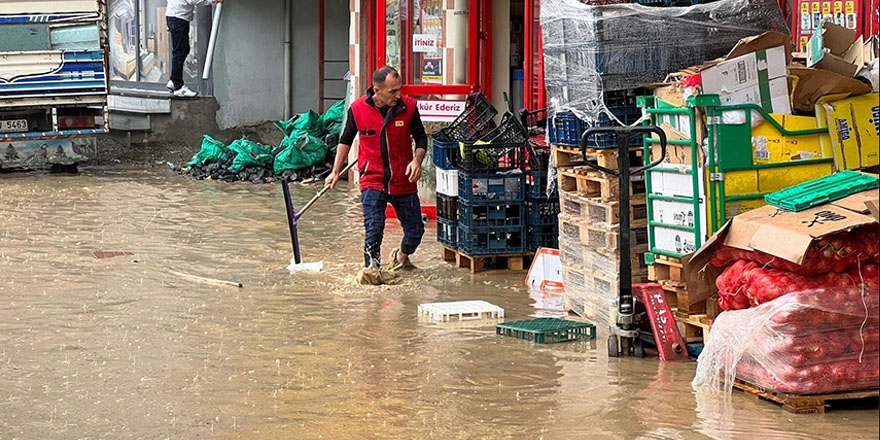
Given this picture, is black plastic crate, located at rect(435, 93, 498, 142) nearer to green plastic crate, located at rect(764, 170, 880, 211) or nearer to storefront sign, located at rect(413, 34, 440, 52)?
storefront sign, located at rect(413, 34, 440, 52)

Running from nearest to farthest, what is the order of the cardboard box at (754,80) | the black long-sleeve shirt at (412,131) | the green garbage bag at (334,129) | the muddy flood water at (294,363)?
1. the muddy flood water at (294,363)
2. the cardboard box at (754,80)
3. the black long-sleeve shirt at (412,131)
4. the green garbage bag at (334,129)

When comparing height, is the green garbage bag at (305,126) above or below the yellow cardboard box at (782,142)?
above

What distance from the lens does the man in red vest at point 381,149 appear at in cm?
1159

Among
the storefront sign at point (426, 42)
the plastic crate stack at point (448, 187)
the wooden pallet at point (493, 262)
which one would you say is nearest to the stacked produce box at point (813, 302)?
the wooden pallet at point (493, 262)

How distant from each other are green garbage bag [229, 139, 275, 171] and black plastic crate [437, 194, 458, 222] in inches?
313

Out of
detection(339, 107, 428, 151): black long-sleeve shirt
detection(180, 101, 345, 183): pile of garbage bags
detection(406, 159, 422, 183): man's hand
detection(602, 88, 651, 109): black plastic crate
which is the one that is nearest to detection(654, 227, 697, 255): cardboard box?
detection(602, 88, 651, 109): black plastic crate

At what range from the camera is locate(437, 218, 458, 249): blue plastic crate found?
1255 centimetres

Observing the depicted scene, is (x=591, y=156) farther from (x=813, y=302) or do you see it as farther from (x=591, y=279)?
(x=813, y=302)

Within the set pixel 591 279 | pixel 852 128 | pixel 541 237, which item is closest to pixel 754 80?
pixel 852 128

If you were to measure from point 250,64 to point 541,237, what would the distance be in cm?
1346

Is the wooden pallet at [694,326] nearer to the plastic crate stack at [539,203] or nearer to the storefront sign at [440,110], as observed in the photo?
the plastic crate stack at [539,203]

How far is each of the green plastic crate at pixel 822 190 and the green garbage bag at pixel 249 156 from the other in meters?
13.4

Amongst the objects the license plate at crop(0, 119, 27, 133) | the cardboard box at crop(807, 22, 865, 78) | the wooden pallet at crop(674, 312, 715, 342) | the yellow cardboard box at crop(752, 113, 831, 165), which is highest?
the cardboard box at crop(807, 22, 865, 78)

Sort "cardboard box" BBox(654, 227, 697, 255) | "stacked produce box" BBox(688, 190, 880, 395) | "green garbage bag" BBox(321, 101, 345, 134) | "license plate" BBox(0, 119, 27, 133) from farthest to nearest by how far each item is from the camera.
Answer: "green garbage bag" BBox(321, 101, 345, 134), "license plate" BBox(0, 119, 27, 133), "cardboard box" BBox(654, 227, 697, 255), "stacked produce box" BBox(688, 190, 880, 395)
